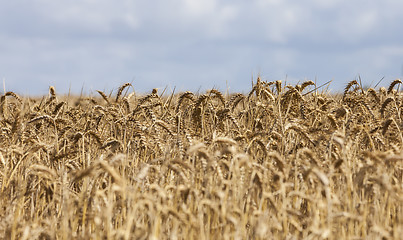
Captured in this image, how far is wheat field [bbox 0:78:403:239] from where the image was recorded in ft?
7.44

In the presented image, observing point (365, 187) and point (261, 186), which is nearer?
point (261, 186)

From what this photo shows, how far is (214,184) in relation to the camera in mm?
2867

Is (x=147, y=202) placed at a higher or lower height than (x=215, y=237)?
higher

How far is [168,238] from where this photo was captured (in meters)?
2.74

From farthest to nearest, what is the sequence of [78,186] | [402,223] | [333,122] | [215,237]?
1. [78,186]
2. [333,122]
3. [215,237]
4. [402,223]

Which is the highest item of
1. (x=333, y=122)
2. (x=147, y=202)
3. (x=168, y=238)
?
(x=333, y=122)

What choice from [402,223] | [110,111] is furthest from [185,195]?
[110,111]

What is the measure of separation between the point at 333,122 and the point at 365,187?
0.77m

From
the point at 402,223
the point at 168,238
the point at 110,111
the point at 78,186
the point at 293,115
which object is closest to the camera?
the point at 402,223

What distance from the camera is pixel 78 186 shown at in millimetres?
3811

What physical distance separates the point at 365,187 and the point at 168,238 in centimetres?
122

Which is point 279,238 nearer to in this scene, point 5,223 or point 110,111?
point 5,223

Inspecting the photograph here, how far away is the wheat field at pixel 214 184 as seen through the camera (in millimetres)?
2268

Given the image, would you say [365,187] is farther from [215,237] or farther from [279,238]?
[215,237]
